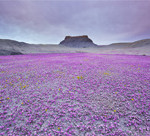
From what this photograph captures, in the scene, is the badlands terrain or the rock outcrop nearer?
the badlands terrain

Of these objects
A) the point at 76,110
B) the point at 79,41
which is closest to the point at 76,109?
the point at 76,110

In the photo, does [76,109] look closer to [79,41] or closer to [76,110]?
[76,110]

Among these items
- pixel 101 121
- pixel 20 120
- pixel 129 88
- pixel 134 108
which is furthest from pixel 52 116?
pixel 129 88

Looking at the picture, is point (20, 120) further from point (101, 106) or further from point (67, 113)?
point (101, 106)

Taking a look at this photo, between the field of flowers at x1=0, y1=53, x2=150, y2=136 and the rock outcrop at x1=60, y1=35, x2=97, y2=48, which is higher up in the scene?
the rock outcrop at x1=60, y1=35, x2=97, y2=48

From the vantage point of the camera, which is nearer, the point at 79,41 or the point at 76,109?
the point at 76,109

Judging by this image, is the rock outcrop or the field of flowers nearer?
the field of flowers

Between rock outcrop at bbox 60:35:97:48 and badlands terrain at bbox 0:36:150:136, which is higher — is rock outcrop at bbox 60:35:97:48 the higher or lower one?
the higher one

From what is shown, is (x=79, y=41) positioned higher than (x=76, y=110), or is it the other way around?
(x=79, y=41)

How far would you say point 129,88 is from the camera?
7.12 m

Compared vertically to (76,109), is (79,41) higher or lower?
higher

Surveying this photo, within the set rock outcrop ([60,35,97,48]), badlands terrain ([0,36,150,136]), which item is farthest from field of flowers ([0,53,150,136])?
rock outcrop ([60,35,97,48])

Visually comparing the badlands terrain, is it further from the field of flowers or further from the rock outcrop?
the rock outcrop

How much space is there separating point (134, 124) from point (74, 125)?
9.96 feet
